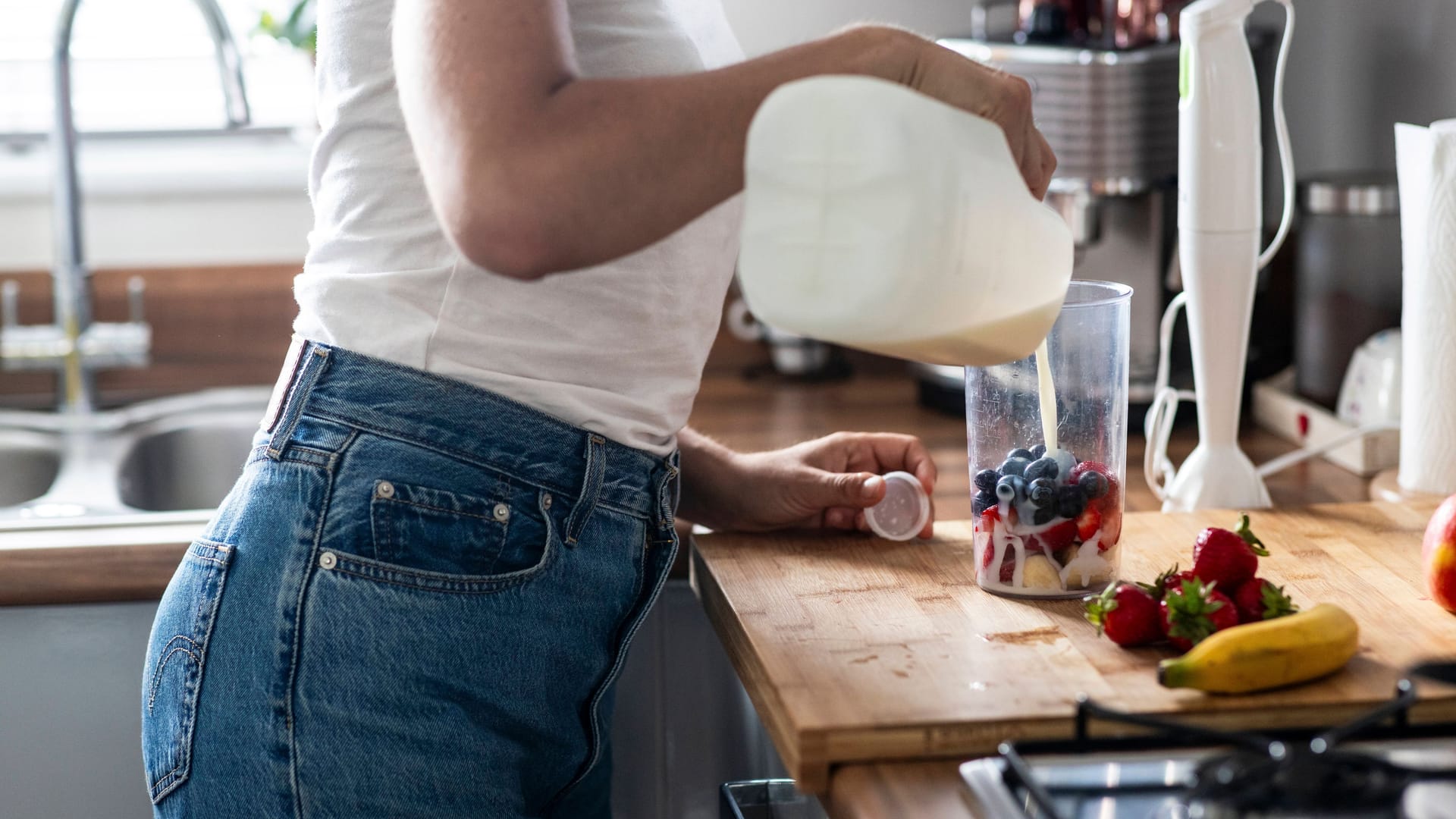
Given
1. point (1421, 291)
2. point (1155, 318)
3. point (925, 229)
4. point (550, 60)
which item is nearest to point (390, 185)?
point (550, 60)

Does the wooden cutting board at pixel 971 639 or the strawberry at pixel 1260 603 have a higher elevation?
the strawberry at pixel 1260 603

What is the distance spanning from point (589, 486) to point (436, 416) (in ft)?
0.32

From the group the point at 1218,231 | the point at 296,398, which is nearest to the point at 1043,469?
the point at 1218,231

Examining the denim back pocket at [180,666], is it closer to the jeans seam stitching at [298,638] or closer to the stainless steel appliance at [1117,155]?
the jeans seam stitching at [298,638]

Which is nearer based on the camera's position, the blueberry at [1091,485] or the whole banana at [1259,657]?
the whole banana at [1259,657]

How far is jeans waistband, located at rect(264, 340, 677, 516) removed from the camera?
81 cm

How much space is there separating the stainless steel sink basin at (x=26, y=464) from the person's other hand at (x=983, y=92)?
4.10 feet

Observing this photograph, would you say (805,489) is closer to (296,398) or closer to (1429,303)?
(296,398)

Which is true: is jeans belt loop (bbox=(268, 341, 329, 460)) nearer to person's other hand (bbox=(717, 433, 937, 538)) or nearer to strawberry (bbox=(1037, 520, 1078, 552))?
person's other hand (bbox=(717, 433, 937, 538))

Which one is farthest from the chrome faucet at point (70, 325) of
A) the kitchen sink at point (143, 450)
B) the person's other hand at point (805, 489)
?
the person's other hand at point (805, 489)

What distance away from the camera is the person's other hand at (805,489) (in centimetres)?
106

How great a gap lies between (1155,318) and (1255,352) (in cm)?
14

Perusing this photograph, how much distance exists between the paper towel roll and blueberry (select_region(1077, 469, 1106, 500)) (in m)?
0.40

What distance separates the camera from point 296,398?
0.83m
